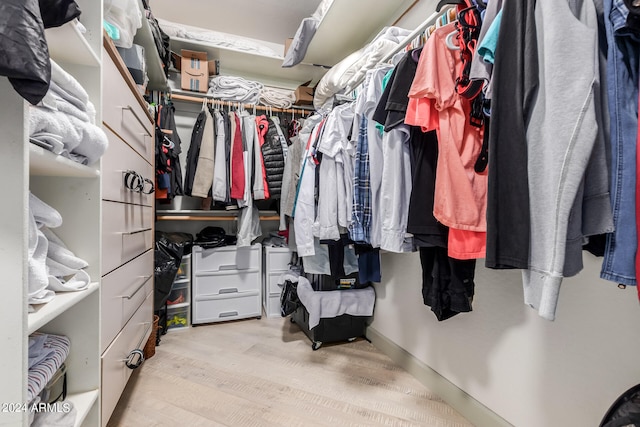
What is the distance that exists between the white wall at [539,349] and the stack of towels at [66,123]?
1329 mm

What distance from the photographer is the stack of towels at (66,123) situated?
54 centimetres

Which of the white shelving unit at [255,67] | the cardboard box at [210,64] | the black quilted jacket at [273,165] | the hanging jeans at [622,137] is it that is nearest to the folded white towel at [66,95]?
the hanging jeans at [622,137]

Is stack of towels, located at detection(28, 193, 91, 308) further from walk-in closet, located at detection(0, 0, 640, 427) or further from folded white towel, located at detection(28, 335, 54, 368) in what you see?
folded white towel, located at detection(28, 335, 54, 368)

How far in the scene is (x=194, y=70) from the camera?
2207 millimetres

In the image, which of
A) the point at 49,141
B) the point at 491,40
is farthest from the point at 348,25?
the point at 49,141

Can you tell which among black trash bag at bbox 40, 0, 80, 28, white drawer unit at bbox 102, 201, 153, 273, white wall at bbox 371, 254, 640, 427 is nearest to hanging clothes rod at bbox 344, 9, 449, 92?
white wall at bbox 371, 254, 640, 427

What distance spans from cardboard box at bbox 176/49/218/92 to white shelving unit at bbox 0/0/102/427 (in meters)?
1.55

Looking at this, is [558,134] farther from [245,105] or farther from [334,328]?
[245,105]

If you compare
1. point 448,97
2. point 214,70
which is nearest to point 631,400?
point 448,97

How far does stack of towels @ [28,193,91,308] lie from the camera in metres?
0.55

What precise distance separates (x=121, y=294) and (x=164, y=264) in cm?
88

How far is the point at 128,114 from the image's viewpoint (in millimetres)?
1087

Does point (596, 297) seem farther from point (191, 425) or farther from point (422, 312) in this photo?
point (191, 425)

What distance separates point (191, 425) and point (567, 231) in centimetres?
138
